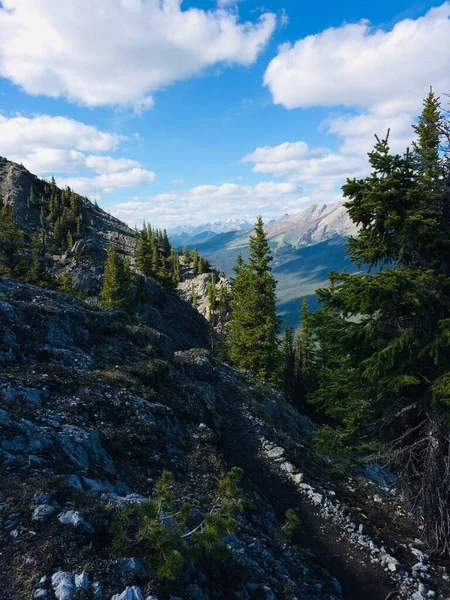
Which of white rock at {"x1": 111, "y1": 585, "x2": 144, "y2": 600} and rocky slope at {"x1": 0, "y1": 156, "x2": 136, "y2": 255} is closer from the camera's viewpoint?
white rock at {"x1": 111, "y1": 585, "x2": 144, "y2": 600}

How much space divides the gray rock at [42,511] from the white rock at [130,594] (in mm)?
2187

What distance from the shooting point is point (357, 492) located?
15977mm

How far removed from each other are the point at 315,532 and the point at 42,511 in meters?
9.81

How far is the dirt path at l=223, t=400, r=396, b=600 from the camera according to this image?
10.4m

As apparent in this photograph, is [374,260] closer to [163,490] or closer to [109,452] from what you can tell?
[163,490]

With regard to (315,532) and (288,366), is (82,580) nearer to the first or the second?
(315,532)

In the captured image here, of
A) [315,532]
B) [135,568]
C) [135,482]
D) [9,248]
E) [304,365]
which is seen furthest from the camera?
[304,365]

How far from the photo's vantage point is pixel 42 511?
22.5 ft

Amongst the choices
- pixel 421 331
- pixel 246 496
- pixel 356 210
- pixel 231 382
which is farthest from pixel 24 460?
pixel 231 382

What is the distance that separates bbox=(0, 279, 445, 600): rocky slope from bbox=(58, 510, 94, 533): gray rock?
0.03m

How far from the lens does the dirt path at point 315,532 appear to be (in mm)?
10352

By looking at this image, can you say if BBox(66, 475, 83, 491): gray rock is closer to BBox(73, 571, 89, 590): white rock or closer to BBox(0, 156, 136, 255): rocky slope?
BBox(73, 571, 89, 590): white rock

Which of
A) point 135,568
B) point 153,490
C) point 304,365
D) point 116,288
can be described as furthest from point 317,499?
point 116,288

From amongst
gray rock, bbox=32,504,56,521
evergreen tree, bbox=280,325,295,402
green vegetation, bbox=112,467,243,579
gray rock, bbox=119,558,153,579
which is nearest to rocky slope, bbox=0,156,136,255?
evergreen tree, bbox=280,325,295,402
